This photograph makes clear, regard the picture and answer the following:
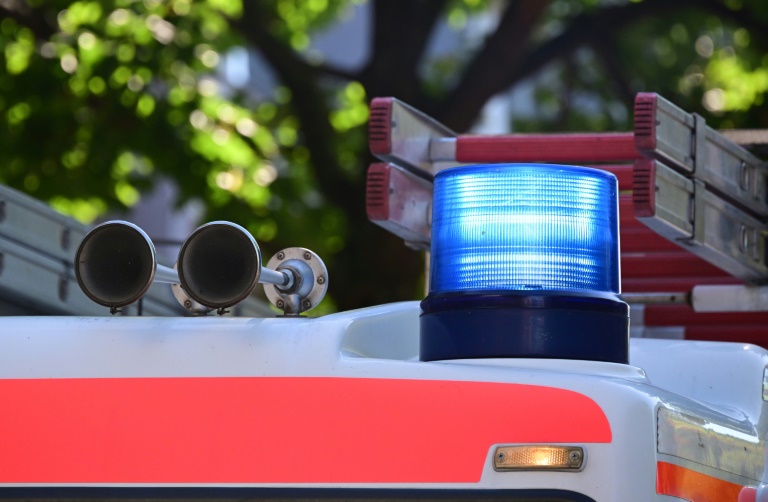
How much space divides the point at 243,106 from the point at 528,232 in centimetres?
1047

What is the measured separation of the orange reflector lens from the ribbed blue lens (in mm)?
449

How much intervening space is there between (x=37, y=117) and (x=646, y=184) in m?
8.02

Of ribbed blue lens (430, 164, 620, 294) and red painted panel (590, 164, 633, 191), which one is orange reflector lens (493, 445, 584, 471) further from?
red painted panel (590, 164, 633, 191)

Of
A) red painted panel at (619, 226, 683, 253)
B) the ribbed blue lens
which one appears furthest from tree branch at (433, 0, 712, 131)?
the ribbed blue lens

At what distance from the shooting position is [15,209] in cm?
493

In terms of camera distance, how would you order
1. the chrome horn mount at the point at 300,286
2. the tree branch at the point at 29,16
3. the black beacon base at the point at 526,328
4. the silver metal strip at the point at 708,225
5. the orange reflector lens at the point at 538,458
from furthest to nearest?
the tree branch at the point at 29,16 < the silver metal strip at the point at 708,225 < the chrome horn mount at the point at 300,286 < the black beacon base at the point at 526,328 < the orange reflector lens at the point at 538,458

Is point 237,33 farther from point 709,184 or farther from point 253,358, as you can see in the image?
point 253,358

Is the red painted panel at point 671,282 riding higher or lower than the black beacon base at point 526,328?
higher

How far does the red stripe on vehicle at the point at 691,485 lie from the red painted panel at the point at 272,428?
139 millimetres

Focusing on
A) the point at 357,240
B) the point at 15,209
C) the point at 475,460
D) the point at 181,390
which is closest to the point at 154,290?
the point at 15,209

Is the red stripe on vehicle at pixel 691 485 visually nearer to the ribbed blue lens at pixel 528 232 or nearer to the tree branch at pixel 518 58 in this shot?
the ribbed blue lens at pixel 528 232

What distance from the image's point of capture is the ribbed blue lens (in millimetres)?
3025

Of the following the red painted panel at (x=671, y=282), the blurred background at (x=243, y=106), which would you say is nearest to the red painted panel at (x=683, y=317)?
the red painted panel at (x=671, y=282)

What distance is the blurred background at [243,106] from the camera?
427 inches
